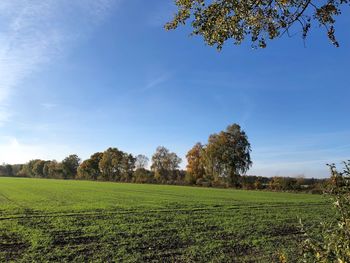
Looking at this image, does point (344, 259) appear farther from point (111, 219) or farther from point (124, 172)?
point (124, 172)

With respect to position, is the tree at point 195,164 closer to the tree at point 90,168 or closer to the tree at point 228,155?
the tree at point 228,155

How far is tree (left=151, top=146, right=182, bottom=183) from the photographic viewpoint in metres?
130

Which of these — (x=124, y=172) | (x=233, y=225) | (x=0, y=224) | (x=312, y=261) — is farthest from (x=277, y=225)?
(x=124, y=172)

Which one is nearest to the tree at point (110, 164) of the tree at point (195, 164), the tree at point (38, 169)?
the tree at point (195, 164)

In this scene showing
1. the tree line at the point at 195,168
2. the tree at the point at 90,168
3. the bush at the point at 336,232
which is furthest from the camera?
the tree at the point at 90,168

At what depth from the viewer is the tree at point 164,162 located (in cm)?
12962

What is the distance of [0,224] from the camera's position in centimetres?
2331

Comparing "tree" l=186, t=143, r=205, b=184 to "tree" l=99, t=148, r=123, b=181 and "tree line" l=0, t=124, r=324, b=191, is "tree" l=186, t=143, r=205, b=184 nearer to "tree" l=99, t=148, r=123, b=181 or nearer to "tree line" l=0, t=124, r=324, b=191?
"tree line" l=0, t=124, r=324, b=191

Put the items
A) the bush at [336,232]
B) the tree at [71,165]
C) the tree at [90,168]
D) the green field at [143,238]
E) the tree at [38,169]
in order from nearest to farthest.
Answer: the bush at [336,232] → the green field at [143,238] → the tree at [90,168] → the tree at [71,165] → the tree at [38,169]

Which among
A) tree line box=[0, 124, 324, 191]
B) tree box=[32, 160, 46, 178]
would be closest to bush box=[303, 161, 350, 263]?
tree line box=[0, 124, 324, 191]

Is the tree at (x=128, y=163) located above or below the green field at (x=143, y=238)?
above

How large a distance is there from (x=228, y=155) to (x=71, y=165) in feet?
307

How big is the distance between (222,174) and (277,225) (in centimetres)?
7139

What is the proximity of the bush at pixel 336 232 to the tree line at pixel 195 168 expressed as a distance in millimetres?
71078
